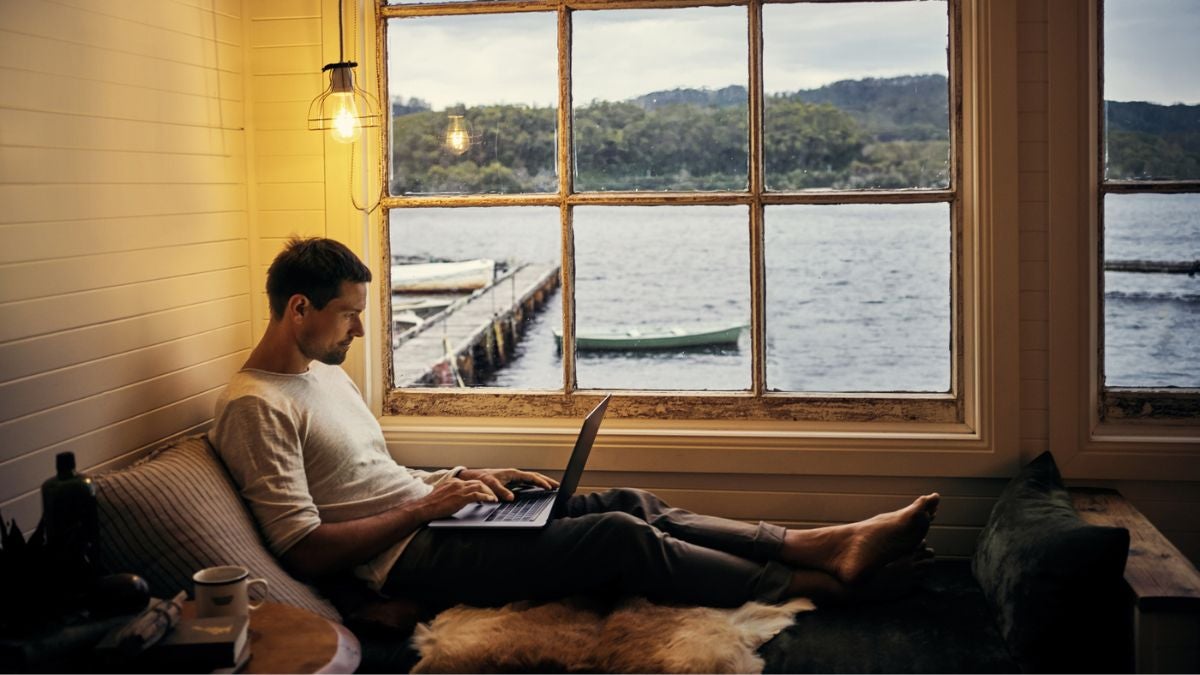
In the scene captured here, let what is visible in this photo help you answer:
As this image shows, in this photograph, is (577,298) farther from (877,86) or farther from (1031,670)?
(1031,670)

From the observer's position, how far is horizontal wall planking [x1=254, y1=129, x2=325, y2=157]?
349cm

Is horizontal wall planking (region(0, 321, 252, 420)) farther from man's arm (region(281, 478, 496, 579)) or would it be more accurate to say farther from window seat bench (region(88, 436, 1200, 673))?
man's arm (region(281, 478, 496, 579))

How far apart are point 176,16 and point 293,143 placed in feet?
1.74

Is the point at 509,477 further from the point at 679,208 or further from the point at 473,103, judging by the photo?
the point at 473,103

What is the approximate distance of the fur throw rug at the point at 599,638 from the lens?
8.09 feet

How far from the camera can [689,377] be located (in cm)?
352

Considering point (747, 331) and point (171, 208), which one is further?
point (747, 331)

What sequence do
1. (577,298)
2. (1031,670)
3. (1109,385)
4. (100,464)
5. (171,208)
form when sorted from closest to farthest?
(1031,670) → (100,464) → (171,208) → (1109,385) → (577,298)

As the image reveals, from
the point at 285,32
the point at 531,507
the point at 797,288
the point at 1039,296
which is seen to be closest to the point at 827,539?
the point at 531,507

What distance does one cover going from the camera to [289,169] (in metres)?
3.51

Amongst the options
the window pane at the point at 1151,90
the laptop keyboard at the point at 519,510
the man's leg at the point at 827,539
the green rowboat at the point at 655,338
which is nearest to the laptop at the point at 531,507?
the laptop keyboard at the point at 519,510

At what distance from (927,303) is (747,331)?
20.7 inches

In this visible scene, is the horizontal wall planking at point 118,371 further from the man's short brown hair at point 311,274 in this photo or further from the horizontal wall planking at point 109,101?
the horizontal wall planking at point 109,101

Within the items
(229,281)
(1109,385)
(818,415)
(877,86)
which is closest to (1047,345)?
(1109,385)
